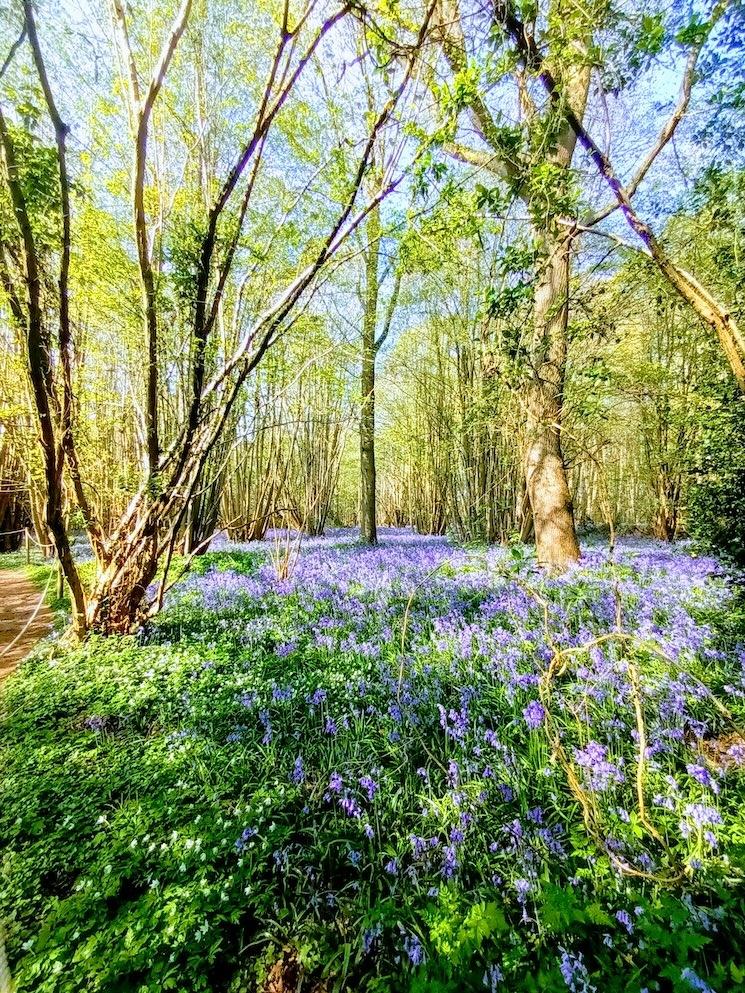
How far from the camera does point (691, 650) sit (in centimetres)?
326

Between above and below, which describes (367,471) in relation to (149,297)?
below

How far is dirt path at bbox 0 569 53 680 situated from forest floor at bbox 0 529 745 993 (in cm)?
173

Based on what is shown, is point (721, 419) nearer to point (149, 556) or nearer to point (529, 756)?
point (529, 756)

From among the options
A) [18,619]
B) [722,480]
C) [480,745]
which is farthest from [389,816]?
[18,619]

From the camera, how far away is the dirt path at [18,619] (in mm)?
5255

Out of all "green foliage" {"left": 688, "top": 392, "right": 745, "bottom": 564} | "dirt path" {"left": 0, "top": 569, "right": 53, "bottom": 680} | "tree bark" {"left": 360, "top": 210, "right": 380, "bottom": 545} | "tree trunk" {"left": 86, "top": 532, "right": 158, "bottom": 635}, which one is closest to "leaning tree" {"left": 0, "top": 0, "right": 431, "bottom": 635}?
"tree trunk" {"left": 86, "top": 532, "right": 158, "bottom": 635}

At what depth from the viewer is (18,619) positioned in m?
6.92

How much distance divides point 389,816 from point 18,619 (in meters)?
7.52

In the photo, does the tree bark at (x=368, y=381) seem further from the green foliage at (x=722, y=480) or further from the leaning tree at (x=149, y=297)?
the green foliage at (x=722, y=480)

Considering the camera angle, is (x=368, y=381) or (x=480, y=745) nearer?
(x=480, y=745)

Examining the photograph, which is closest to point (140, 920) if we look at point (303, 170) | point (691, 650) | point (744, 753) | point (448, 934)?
point (448, 934)

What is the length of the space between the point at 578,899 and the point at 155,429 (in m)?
4.78

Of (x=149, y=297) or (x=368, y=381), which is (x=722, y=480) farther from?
(x=368, y=381)

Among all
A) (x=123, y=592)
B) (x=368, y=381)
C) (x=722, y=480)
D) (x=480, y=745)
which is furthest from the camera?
(x=368, y=381)
